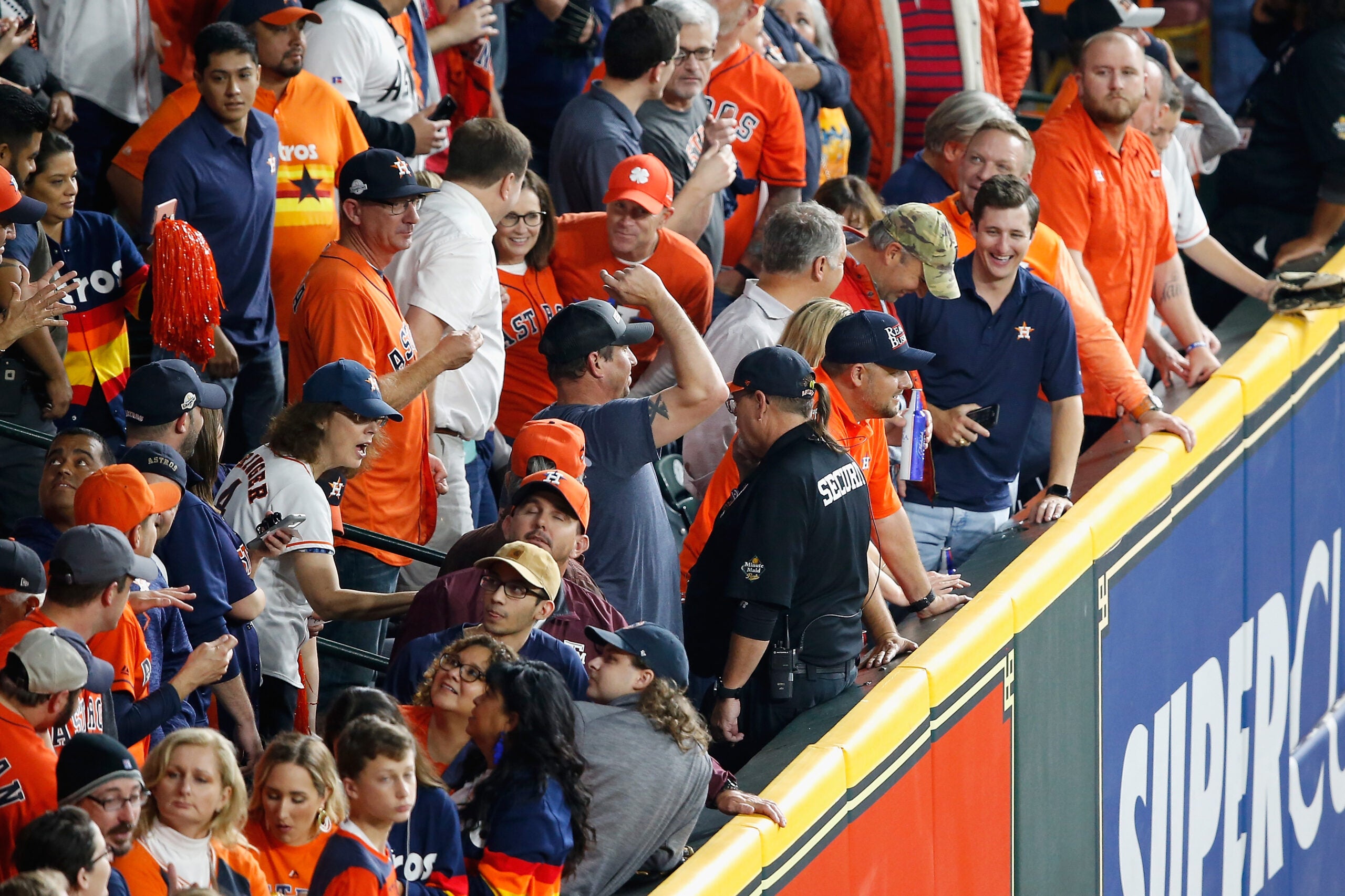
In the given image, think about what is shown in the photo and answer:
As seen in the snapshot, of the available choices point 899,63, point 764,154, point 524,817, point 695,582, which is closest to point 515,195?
point 695,582

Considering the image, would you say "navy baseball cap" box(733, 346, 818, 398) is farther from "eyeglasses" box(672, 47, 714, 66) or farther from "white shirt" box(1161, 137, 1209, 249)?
"white shirt" box(1161, 137, 1209, 249)

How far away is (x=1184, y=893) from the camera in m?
6.63

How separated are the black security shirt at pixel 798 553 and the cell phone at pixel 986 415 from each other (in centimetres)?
142

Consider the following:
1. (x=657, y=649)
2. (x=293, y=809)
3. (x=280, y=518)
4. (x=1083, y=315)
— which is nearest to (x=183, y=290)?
(x=280, y=518)

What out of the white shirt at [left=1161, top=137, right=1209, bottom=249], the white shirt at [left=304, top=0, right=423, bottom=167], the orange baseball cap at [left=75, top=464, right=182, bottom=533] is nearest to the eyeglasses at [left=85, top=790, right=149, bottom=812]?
the orange baseball cap at [left=75, top=464, right=182, bottom=533]

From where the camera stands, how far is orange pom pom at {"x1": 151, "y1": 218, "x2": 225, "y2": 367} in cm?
521

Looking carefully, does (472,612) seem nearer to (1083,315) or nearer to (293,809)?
(293,809)

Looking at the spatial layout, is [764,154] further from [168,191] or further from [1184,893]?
[1184,893]

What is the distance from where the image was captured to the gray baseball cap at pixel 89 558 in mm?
3527

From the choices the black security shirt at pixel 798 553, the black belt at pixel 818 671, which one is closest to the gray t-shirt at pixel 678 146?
the black security shirt at pixel 798 553

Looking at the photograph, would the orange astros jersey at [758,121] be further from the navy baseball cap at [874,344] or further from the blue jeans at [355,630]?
the blue jeans at [355,630]

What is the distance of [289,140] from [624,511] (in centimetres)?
215

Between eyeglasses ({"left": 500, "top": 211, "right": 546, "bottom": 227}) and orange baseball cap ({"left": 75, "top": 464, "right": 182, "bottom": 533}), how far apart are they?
83.4 inches

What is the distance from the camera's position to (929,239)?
5707 millimetres
